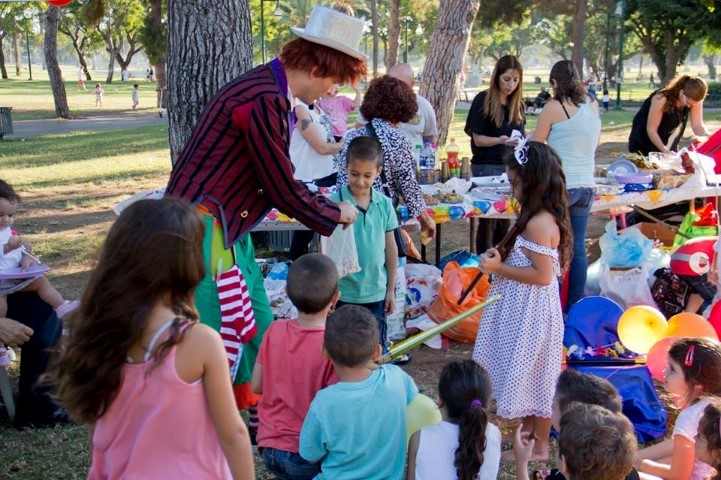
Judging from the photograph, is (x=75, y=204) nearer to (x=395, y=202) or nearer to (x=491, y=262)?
(x=395, y=202)

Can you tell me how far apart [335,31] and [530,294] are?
59.4 inches

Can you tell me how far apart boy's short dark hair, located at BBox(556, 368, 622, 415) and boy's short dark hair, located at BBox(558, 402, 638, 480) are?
0.30m

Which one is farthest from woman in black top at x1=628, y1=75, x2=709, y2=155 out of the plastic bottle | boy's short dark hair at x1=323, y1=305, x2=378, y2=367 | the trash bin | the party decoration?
the trash bin

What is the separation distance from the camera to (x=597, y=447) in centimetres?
245

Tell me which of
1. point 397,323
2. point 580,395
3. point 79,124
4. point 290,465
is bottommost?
point 397,323

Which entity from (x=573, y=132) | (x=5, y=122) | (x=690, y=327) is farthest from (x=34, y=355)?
(x=5, y=122)

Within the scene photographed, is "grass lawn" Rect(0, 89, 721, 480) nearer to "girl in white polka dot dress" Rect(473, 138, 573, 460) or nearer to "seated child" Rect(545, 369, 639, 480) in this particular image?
"girl in white polka dot dress" Rect(473, 138, 573, 460)

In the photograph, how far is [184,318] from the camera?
190cm

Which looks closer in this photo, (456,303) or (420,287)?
(456,303)

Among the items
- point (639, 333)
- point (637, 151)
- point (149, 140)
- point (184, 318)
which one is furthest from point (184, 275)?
point (149, 140)

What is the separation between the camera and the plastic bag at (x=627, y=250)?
18.9ft

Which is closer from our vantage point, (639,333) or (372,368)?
(372,368)

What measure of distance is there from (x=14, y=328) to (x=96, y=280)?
2.30m

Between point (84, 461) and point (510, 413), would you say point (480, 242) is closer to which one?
point (510, 413)
